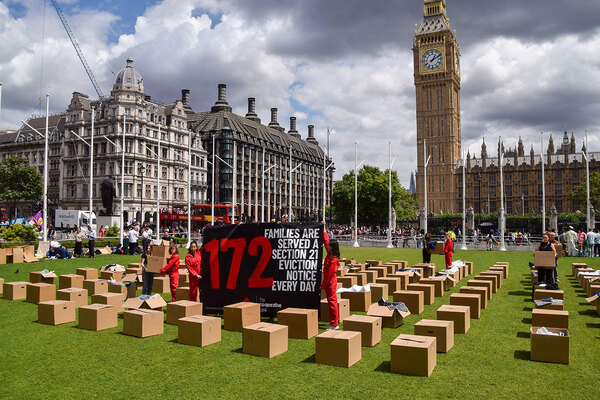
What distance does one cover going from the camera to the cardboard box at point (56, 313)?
11.0m

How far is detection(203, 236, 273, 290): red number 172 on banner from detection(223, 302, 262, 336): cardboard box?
926 mm

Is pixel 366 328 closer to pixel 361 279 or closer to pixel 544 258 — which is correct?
pixel 361 279

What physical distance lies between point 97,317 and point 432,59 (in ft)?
A: 352

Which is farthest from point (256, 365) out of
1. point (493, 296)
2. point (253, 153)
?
point (253, 153)

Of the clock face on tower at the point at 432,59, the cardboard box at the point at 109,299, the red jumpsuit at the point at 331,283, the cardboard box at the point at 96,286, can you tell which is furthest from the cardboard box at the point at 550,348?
the clock face on tower at the point at 432,59

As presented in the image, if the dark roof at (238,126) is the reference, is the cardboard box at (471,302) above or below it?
below

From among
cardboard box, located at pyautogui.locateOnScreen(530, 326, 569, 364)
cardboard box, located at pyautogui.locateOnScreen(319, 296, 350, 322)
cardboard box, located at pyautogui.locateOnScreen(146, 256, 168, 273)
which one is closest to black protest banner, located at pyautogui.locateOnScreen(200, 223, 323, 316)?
cardboard box, located at pyautogui.locateOnScreen(319, 296, 350, 322)

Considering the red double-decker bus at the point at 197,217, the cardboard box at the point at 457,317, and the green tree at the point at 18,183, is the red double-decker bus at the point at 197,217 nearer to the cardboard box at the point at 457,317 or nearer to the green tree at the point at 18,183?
the green tree at the point at 18,183

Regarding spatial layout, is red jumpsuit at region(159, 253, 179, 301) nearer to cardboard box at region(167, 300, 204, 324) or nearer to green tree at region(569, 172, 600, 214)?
cardboard box at region(167, 300, 204, 324)

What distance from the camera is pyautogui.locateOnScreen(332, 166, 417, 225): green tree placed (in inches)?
2879

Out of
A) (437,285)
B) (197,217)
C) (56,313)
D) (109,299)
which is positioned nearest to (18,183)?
(197,217)

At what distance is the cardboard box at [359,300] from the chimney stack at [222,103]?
277 ft

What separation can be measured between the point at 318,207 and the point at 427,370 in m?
112

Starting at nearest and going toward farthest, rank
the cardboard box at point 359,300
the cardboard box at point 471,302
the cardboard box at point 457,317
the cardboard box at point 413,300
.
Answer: the cardboard box at point 457,317 → the cardboard box at point 471,302 → the cardboard box at point 413,300 → the cardboard box at point 359,300
